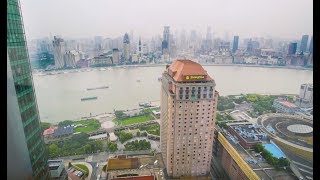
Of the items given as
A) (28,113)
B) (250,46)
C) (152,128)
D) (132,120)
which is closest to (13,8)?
(28,113)

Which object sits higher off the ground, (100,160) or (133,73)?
(133,73)

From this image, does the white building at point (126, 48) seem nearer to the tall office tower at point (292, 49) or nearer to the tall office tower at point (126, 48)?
the tall office tower at point (126, 48)

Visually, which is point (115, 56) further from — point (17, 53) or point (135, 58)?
point (17, 53)

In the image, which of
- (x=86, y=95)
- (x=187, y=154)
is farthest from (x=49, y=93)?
(x=187, y=154)

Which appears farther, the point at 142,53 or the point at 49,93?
the point at 142,53

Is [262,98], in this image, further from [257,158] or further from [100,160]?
[100,160]
